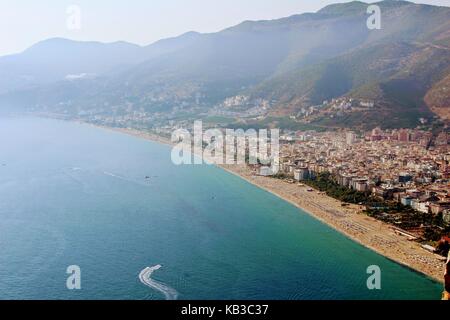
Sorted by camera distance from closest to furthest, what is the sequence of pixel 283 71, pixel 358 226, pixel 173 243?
pixel 173 243, pixel 358 226, pixel 283 71

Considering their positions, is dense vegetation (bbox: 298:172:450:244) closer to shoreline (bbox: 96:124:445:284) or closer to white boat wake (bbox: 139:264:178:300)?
shoreline (bbox: 96:124:445:284)

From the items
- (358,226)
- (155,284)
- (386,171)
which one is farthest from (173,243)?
(386,171)

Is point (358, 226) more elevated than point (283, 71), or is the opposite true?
point (283, 71)

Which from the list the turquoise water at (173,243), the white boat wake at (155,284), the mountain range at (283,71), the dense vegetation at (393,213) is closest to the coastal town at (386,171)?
the dense vegetation at (393,213)

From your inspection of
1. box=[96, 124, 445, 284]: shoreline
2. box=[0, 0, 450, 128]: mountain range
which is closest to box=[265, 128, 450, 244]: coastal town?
box=[96, 124, 445, 284]: shoreline

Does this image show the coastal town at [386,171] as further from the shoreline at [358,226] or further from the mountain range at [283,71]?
the mountain range at [283,71]

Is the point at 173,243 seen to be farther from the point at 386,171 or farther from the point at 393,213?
the point at 386,171

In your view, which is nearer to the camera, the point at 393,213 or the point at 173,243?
the point at 173,243

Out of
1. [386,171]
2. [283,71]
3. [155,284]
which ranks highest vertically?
[283,71]
